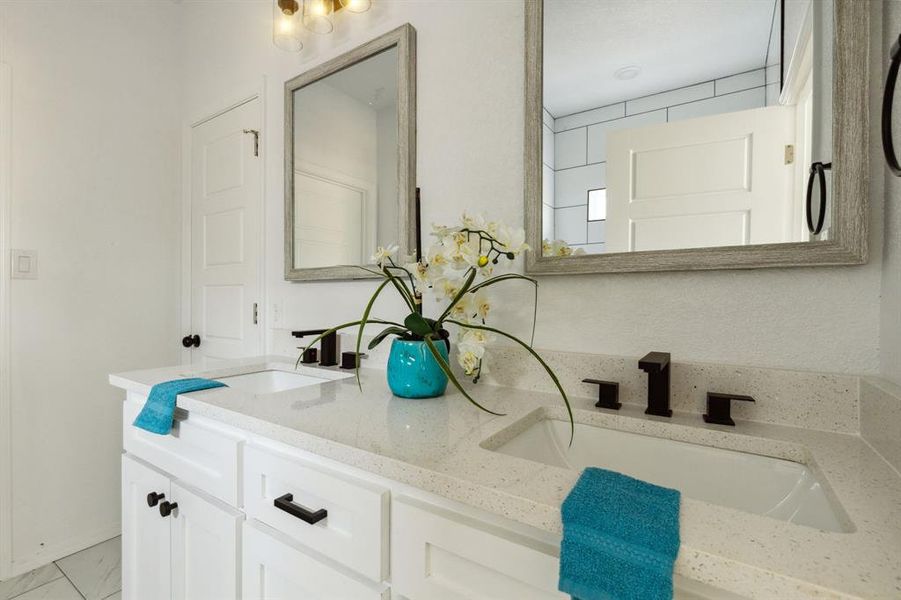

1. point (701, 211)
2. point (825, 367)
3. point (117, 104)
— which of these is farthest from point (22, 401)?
point (825, 367)

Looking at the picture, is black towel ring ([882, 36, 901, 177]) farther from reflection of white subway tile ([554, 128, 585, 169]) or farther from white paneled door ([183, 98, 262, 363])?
white paneled door ([183, 98, 262, 363])

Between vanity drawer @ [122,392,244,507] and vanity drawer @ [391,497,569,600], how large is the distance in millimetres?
414

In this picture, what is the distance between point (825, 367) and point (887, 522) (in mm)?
415

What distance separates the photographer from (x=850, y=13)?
73 cm

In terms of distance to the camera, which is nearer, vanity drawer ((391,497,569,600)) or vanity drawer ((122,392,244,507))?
vanity drawer ((391,497,569,600))

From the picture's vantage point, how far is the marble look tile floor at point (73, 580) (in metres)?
1.50

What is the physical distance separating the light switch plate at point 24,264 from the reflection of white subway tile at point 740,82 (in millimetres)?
2361

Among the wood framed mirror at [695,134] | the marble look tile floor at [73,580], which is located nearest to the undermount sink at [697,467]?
the wood framed mirror at [695,134]

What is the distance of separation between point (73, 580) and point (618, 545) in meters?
2.14

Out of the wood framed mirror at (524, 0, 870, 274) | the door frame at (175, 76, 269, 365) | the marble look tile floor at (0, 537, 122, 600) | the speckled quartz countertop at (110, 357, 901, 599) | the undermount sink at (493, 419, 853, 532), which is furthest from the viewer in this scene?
the door frame at (175, 76, 269, 365)

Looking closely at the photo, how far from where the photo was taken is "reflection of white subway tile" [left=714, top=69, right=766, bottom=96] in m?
0.83

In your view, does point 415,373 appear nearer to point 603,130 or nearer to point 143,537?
point 603,130

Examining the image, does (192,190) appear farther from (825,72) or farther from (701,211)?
(825,72)

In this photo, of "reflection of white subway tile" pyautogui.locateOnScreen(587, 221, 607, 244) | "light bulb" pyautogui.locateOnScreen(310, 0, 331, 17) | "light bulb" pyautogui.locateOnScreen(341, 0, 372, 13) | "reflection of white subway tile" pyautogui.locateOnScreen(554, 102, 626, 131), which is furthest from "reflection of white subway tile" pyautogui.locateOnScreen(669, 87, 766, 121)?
"light bulb" pyautogui.locateOnScreen(310, 0, 331, 17)
